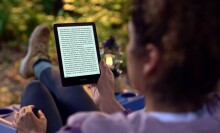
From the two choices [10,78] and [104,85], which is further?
[10,78]

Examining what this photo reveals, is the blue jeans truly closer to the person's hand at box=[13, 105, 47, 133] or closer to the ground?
the person's hand at box=[13, 105, 47, 133]

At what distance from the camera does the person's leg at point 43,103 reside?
5.02ft

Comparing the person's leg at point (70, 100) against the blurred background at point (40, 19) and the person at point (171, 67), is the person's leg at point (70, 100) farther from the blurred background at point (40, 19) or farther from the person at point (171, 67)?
the blurred background at point (40, 19)

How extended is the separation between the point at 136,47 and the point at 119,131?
14 cm

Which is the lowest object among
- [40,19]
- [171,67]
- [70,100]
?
[70,100]

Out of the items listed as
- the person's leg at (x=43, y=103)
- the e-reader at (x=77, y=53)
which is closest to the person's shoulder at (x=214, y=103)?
the e-reader at (x=77, y=53)

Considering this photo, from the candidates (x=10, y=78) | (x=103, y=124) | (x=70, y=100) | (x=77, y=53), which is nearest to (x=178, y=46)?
(x=103, y=124)

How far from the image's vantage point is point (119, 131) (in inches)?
31.4

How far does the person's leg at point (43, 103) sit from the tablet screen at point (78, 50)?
0.84ft

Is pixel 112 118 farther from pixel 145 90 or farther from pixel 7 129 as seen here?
pixel 7 129

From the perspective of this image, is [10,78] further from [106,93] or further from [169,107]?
[169,107]

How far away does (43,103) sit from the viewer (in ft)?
5.13

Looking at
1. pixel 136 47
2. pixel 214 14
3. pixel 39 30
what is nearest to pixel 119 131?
pixel 136 47

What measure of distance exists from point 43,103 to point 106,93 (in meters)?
0.38
